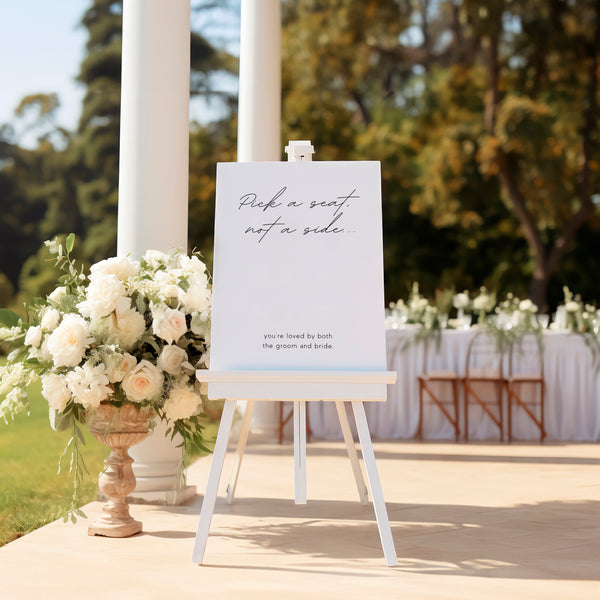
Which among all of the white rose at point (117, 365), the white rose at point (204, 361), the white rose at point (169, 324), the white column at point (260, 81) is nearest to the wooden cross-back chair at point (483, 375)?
the white column at point (260, 81)

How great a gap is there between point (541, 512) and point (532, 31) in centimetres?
1321

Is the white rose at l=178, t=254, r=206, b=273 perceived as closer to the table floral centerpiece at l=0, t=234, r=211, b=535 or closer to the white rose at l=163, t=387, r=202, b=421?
the table floral centerpiece at l=0, t=234, r=211, b=535

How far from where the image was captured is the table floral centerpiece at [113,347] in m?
3.74

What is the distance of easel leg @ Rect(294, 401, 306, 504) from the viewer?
12.8 ft

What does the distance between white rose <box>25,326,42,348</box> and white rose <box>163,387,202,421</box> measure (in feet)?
2.05

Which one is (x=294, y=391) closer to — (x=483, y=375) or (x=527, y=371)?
(x=483, y=375)

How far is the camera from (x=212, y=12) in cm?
2127

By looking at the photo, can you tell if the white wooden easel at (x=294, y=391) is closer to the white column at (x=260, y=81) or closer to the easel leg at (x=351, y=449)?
the easel leg at (x=351, y=449)

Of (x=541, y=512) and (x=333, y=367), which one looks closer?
(x=333, y=367)

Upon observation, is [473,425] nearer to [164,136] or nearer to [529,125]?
[164,136]

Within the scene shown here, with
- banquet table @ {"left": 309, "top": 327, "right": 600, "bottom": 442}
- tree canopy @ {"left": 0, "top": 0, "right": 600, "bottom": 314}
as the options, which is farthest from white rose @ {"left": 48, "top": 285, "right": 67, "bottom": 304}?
tree canopy @ {"left": 0, "top": 0, "right": 600, "bottom": 314}

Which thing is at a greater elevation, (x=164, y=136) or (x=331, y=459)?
(x=164, y=136)

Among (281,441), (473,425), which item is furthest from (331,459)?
(473,425)

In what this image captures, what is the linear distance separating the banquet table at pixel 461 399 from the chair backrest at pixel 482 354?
0.05 m
